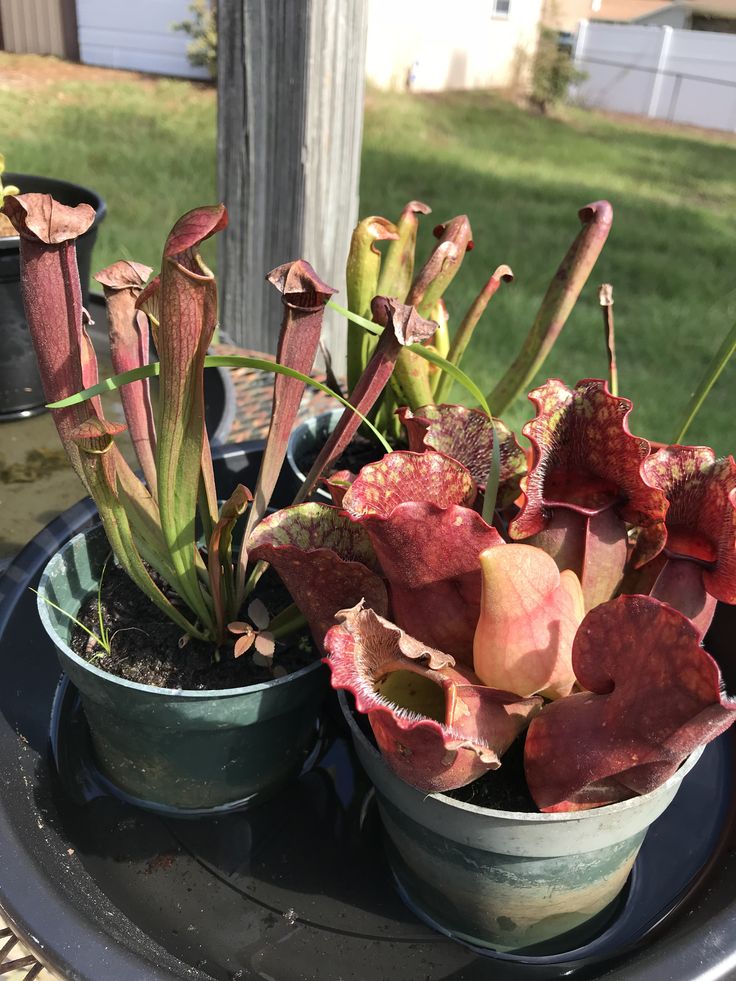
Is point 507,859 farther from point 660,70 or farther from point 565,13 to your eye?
point 565,13

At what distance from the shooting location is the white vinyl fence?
9.53m

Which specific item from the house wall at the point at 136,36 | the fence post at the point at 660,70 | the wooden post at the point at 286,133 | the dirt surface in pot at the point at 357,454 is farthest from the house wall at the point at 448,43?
the dirt surface in pot at the point at 357,454

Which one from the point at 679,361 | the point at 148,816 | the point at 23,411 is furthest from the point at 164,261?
the point at 679,361

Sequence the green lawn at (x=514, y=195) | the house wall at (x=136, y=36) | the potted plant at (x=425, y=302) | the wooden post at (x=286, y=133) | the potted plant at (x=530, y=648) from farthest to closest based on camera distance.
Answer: the house wall at (x=136, y=36), the green lawn at (x=514, y=195), the wooden post at (x=286, y=133), the potted plant at (x=425, y=302), the potted plant at (x=530, y=648)

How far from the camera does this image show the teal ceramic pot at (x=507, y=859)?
44 centimetres

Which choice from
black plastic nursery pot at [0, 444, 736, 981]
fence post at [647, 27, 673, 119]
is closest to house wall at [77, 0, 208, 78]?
fence post at [647, 27, 673, 119]

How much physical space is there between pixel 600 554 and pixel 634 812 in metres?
0.15

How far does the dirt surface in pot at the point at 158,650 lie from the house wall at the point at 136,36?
7.71 metres

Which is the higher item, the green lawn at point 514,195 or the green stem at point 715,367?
the green stem at point 715,367

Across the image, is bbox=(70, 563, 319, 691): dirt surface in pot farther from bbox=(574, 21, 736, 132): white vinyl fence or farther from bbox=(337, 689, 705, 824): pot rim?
bbox=(574, 21, 736, 132): white vinyl fence

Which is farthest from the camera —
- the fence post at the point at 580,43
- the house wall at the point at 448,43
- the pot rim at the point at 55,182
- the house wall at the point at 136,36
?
the fence post at the point at 580,43

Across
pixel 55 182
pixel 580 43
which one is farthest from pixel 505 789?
pixel 580 43

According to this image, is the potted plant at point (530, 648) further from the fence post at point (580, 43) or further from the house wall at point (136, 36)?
the fence post at point (580, 43)

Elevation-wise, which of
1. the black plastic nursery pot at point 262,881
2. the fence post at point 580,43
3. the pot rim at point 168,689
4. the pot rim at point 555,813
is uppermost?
the pot rim at point 555,813
